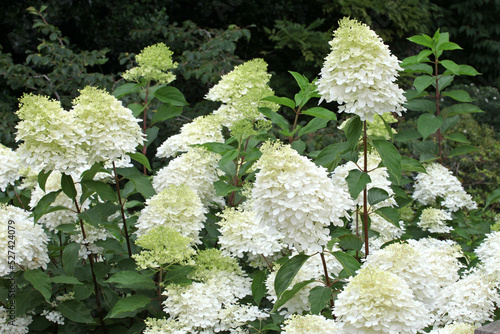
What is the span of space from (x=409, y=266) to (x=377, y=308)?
0.39 metres

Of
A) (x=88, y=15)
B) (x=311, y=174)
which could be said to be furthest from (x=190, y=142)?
(x=88, y=15)

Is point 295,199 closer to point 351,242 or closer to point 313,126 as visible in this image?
point 351,242

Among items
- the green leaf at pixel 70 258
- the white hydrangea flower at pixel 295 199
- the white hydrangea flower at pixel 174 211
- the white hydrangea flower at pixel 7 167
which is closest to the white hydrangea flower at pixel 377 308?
the white hydrangea flower at pixel 295 199

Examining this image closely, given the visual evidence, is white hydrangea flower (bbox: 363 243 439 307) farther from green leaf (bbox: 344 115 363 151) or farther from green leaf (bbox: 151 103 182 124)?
green leaf (bbox: 151 103 182 124)

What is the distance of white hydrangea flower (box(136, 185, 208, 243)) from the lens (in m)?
2.12

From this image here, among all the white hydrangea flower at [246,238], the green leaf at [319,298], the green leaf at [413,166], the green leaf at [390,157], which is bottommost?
the white hydrangea flower at [246,238]

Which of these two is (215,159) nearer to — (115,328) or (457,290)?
(115,328)

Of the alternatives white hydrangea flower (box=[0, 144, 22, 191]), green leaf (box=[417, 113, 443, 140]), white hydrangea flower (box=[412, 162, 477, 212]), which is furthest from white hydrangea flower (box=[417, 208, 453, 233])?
white hydrangea flower (box=[0, 144, 22, 191])

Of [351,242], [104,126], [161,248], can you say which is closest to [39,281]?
[161,248]

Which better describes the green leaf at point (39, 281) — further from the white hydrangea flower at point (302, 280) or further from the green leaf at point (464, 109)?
the green leaf at point (464, 109)

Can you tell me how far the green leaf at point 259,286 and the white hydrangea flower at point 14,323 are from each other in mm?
944

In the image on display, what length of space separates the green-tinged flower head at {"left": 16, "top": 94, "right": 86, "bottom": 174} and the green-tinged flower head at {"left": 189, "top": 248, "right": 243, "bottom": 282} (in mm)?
630

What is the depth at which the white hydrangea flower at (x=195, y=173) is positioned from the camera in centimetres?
250

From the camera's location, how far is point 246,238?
85.5 inches
